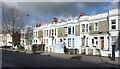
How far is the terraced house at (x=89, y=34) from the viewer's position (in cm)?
3800

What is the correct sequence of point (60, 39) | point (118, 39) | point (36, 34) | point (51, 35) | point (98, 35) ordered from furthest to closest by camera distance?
1. point (36, 34)
2. point (51, 35)
3. point (60, 39)
4. point (98, 35)
5. point (118, 39)

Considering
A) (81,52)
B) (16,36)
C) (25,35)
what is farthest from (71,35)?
(16,36)

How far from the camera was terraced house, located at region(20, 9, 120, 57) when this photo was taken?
3800 centimetres

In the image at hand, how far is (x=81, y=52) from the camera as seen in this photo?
43750 millimetres

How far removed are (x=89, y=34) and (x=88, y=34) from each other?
1.12 feet

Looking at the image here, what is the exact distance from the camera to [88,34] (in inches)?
1721

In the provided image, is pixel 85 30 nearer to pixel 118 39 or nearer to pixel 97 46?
pixel 97 46

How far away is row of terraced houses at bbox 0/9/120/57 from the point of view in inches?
1495

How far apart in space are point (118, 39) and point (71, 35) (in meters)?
13.1

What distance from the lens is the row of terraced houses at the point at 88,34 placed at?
37969 mm

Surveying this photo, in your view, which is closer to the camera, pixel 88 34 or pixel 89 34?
pixel 89 34

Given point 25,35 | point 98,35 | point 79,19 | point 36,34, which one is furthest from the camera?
point 25,35

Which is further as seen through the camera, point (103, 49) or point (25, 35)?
point (25, 35)

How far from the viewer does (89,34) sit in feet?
142
